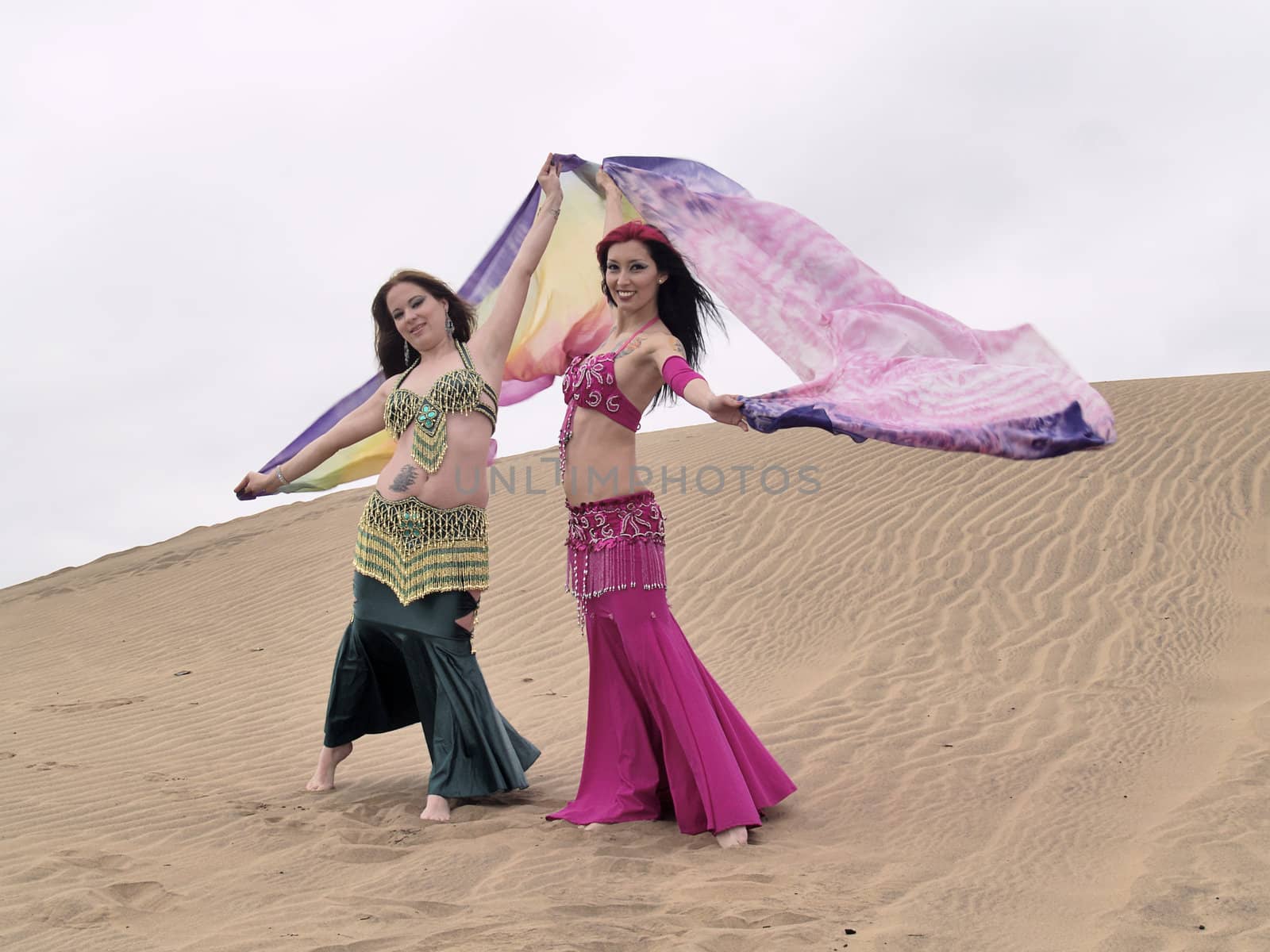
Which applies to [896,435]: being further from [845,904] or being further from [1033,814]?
[1033,814]

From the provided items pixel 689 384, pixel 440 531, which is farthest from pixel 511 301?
pixel 689 384

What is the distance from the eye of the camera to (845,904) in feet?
11.5

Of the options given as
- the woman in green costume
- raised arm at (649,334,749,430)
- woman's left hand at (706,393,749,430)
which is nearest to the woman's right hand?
the woman in green costume

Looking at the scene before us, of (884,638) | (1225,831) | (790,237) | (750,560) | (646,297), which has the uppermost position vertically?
(790,237)

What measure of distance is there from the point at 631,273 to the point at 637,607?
1319mm

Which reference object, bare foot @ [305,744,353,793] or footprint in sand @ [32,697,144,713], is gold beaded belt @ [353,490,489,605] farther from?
footprint in sand @ [32,697,144,713]

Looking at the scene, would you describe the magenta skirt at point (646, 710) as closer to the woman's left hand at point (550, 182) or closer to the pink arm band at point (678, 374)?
the pink arm band at point (678, 374)

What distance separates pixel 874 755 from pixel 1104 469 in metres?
7.28

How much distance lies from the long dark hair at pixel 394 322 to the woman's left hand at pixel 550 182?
23.9 inches

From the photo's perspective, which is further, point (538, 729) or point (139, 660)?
point (139, 660)

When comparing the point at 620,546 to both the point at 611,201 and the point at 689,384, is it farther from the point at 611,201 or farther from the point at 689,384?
the point at 611,201

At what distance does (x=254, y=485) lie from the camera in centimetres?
533

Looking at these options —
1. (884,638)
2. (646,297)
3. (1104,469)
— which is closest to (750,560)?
(884,638)

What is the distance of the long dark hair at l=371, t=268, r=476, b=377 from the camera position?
16.3 ft
